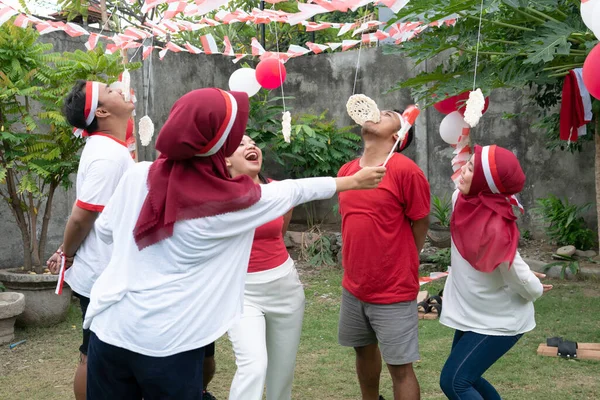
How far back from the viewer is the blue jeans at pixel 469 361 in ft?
9.46

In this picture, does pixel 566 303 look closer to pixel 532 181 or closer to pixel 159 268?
pixel 532 181

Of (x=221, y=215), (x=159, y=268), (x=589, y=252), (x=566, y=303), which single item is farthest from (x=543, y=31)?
(x=589, y=252)

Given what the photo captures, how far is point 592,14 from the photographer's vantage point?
282 cm

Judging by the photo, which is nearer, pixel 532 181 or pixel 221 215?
pixel 221 215

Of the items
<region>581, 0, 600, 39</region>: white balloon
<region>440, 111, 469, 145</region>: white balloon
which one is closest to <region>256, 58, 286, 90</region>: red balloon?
<region>440, 111, 469, 145</region>: white balloon

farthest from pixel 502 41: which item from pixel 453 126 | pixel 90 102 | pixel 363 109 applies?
pixel 90 102

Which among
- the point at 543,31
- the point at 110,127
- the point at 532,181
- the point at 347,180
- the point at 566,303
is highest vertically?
the point at 543,31

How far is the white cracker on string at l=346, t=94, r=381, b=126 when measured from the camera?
3.37 meters

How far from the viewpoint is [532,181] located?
8.00 m

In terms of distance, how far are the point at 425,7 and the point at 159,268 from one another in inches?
71.4

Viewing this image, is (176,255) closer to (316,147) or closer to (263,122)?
(316,147)

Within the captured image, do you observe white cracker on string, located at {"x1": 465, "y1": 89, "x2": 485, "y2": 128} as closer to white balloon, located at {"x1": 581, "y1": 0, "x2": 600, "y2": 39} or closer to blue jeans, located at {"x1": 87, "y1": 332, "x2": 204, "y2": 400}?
white balloon, located at {"x1": 581, "y1": 0, "x2": 600, "y2": 39}

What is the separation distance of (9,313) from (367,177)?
12.3ft

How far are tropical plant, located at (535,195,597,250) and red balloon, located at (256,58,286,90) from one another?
4066 millimetres
